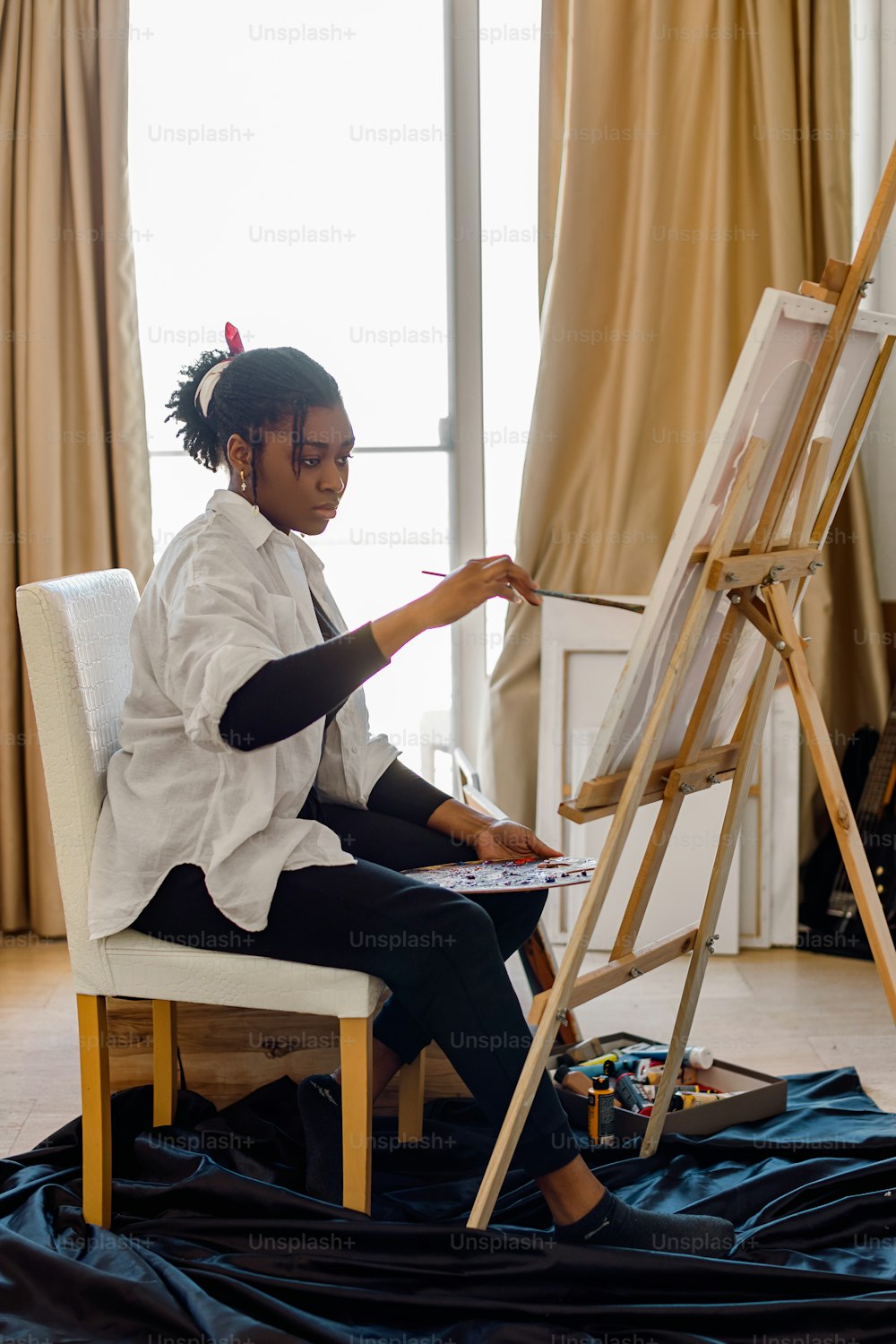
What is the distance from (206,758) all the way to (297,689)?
0.69 ft

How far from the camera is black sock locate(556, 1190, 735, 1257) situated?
1577 mm

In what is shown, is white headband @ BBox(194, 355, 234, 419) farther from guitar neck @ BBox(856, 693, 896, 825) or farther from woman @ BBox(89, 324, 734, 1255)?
guitar neck @ BBox(856, 693, 896, 825)

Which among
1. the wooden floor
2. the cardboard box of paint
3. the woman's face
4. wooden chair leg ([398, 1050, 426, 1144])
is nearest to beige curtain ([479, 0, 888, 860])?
the wooden floor

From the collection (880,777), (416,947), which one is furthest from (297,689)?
(880,777)

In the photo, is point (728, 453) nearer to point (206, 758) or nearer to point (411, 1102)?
point (206, 758)

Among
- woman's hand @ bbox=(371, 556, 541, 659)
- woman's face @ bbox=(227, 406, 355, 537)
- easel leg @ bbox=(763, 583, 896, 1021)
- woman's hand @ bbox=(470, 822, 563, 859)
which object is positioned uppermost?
woman's face @ bbox=(227, 406, 355, 537)

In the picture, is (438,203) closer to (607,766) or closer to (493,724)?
(493,724)

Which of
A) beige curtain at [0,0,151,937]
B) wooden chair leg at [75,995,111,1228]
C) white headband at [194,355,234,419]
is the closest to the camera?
wooden chair leg at [75,995,111,1228]

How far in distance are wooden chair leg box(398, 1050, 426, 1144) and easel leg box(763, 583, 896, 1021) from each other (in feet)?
2.48

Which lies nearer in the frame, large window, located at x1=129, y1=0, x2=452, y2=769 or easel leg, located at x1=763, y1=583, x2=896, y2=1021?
easel leg, located at x1=763, y1=583, x2=896, y2=1021

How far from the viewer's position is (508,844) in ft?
6.52

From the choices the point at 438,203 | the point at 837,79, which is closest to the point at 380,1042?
the point at 438,203

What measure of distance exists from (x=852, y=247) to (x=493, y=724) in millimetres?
1411

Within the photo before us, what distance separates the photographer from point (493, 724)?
3125 millimetres
